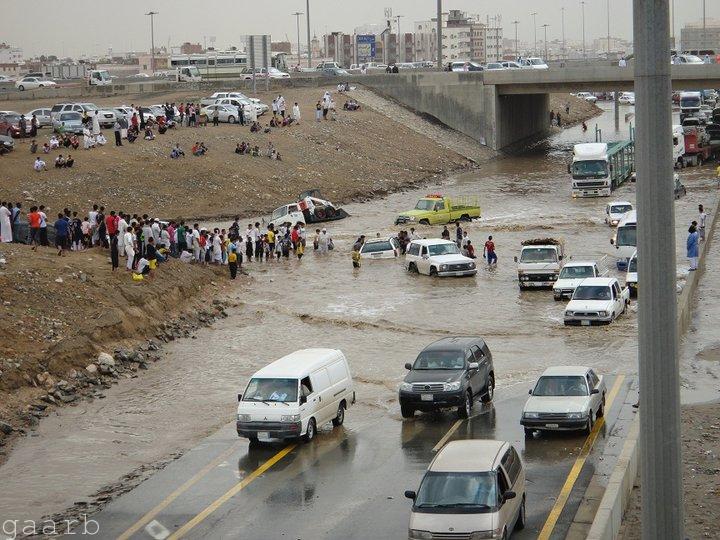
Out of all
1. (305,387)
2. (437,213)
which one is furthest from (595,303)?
(437,213)

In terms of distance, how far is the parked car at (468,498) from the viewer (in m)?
14.9

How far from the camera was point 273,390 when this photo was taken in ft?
74.1

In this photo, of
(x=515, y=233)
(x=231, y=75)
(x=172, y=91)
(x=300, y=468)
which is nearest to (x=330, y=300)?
(x=515, y=233)

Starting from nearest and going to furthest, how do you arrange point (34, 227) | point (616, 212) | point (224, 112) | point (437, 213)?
1. point (34, 227)
2. point (616, 212)
3. point (437, 213)
4. point (224, 112)

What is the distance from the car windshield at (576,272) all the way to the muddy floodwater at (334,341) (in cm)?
121

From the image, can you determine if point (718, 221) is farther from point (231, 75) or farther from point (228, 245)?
point (231, 75)

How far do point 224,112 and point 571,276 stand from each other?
3965 cm

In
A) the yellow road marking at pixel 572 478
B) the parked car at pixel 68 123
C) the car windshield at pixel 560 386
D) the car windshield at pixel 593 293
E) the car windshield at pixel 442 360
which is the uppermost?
the parked car at pixel 68 123

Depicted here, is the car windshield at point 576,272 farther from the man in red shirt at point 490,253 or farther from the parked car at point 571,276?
the man in red shirt at point 490,253

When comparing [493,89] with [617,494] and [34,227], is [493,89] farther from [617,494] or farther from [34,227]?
[617,494]

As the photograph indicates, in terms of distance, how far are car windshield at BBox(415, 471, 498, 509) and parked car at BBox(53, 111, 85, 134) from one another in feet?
171

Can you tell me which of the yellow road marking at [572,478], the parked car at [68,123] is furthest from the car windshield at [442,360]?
the parked car at [68,123]

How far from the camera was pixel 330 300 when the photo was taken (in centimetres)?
3981

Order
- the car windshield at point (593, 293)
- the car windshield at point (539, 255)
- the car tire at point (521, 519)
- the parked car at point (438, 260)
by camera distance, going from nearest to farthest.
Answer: the car tire at point (521, 519)
the car windshield at point (593, 293)
the car windshield at point (539, 255)
the parked car at point (438, 260)
